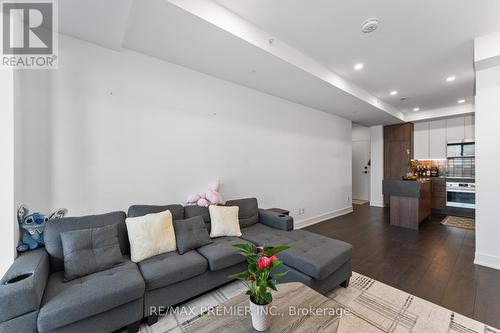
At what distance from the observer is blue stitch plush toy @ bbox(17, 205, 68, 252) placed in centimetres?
189

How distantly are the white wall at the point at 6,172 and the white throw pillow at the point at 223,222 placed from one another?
6.06ft

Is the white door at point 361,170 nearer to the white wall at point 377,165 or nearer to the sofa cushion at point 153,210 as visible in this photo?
the white wall at point 377,165

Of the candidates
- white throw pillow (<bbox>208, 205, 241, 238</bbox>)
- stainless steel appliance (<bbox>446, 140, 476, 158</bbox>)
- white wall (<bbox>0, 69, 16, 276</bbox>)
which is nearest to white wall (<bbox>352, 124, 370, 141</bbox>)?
stainless steel appliance (<bbox>446, 140, 476, 158</bbox>)

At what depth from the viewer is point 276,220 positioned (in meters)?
3.12

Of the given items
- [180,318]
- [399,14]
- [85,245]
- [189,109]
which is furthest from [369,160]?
[85,245]

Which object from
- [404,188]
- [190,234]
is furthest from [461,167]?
[190,234]

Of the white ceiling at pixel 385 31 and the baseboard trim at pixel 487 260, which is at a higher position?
the white ceiling at pixel 385 31

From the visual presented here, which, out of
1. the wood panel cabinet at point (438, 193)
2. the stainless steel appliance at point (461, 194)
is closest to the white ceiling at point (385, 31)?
the stainless steel appliance at point (461, 194)

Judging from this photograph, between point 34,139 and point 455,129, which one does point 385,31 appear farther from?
point 455,129

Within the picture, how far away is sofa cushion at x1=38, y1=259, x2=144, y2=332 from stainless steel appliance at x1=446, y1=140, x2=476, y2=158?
794 centimetres

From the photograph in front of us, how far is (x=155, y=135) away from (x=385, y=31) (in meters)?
3.18

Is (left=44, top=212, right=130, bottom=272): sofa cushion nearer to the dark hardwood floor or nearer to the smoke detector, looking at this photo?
the dark hardwood floor

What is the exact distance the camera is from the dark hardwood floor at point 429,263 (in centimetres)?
215

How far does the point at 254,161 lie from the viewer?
153 inches
